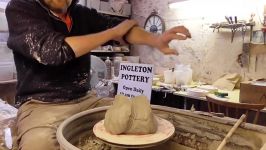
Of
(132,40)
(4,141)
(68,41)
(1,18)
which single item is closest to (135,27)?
(132,40)

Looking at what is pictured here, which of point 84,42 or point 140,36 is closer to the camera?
point 84,42

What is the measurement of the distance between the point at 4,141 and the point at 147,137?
39.7 inches

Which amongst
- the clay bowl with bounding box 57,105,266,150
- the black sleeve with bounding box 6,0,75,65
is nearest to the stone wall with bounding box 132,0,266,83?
the clay bowl with bounding box 57,105,266,150

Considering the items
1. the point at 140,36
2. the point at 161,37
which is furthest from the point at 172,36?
the point at 140,36

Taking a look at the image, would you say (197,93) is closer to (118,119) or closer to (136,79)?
(136,79)

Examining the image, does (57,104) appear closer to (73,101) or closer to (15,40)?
(73,101)

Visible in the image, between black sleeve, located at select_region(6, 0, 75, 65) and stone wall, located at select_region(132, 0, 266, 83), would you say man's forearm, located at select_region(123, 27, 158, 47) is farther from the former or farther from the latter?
stone wall, located at select_region(132, 0, 266, 83)

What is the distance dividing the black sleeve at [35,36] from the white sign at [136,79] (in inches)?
25.3

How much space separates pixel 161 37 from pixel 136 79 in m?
0.50

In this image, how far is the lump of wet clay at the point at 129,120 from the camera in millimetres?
1008

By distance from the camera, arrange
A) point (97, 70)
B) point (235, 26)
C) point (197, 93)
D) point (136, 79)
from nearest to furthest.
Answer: point (136, 79) < point (197, 93) < point (97, 70) < point (235, 26)

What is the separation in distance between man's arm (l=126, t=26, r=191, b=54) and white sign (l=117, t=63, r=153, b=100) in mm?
224

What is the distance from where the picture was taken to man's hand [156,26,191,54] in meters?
1.27

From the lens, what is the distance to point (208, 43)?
11.5 feet
